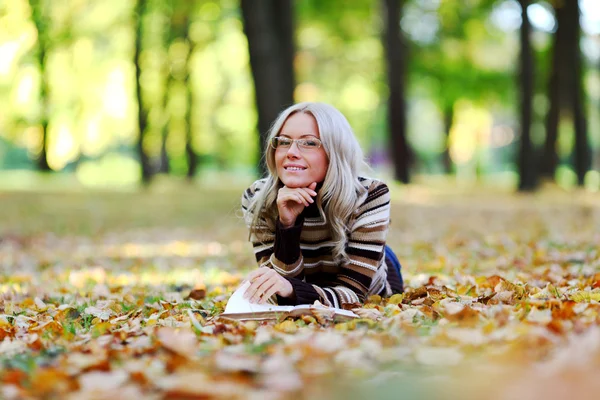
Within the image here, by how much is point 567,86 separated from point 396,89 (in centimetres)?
533

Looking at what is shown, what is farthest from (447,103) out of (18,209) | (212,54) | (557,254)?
(557,254)

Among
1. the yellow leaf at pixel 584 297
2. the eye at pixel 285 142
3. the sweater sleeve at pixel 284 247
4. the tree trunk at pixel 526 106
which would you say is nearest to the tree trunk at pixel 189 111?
the tree trunk at pixel 526 106

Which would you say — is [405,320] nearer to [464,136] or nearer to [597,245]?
[597,245]

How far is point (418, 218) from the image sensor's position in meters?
12.9

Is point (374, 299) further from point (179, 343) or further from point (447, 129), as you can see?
point (447, 129)

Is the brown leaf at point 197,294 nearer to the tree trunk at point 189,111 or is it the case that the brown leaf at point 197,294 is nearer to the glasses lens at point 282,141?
the glasses lens at point 282,141

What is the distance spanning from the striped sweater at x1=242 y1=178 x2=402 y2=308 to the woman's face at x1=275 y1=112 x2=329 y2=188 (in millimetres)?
189

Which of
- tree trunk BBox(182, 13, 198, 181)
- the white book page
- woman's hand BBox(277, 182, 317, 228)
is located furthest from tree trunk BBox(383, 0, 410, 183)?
the white book page

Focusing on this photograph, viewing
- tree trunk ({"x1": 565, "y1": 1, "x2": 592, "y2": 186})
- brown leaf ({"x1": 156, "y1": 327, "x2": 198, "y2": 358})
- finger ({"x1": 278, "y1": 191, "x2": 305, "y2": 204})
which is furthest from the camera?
tree trunk ({"x1": 565, "y1": 1, "x2": 592, "y2": 186})

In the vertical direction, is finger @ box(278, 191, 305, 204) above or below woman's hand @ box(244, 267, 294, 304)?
above

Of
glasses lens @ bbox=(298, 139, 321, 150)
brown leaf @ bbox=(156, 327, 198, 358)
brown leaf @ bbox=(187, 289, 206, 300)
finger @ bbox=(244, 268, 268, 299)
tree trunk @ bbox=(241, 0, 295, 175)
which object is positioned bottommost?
brown leaf @ bbox=(187, 289, 206, 300)

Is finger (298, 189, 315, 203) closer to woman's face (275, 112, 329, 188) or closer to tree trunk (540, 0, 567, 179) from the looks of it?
woman's face (275, 112, 329, 188)

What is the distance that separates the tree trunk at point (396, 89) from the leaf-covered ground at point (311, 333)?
11.5 m

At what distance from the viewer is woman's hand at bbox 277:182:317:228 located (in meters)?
3.78
